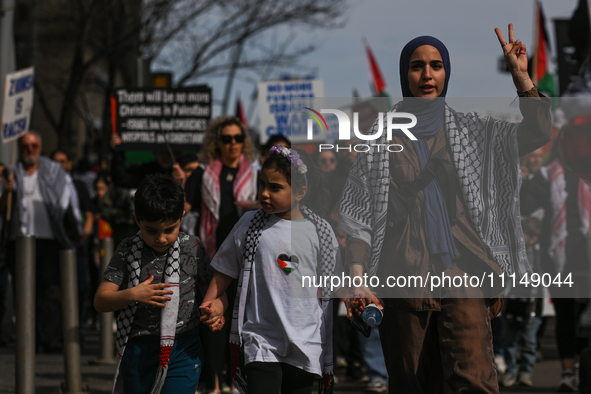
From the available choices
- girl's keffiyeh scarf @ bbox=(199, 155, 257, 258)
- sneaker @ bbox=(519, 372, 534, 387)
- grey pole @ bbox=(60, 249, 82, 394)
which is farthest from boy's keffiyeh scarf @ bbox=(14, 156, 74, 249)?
sneaker @ bbox=(519, 372, 534, 387)

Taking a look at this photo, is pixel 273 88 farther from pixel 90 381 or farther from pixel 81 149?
pixel 81 149

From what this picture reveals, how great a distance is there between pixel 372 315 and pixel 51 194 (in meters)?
5.95

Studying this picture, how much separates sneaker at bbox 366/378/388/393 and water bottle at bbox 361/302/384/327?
3.67 m

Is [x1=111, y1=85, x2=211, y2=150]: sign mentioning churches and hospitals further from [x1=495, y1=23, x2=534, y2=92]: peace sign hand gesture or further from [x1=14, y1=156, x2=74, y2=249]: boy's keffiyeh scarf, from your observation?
[x1=495, y1=23, x2=534, y2=92]: peace sign hand gesture

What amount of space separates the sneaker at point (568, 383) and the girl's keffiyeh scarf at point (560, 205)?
121 cm

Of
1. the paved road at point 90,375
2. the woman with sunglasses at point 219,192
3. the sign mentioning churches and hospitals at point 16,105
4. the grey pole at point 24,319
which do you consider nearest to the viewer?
the grey pole at point 24,319

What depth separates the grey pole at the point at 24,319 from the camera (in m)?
5.76

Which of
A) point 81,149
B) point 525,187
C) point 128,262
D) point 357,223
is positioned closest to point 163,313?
point 128,262

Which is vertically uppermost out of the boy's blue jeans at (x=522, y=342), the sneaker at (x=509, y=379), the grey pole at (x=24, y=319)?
the grey pole at (x=24, y=319)

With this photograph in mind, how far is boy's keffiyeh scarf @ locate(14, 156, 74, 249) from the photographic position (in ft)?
28.3

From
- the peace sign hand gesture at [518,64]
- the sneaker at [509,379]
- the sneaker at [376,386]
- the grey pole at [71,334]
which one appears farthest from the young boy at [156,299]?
the sneaker at [509,379]

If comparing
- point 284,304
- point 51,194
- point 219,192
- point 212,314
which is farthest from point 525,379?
point 51,194

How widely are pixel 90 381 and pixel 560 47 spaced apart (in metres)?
8.20

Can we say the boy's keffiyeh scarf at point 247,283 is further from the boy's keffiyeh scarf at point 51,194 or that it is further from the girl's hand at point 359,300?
the boy's keffiyeh scarf at point 51,194
